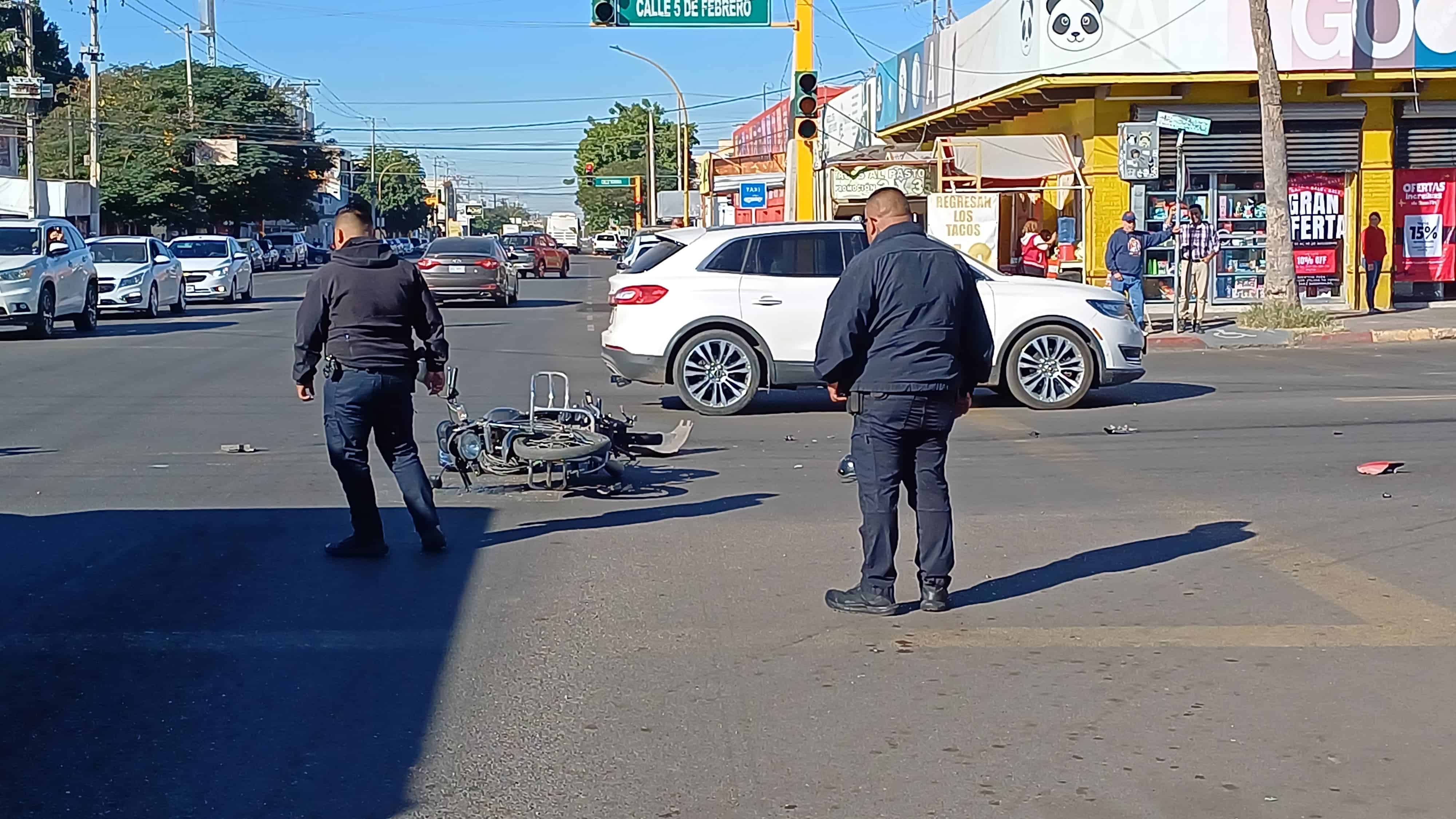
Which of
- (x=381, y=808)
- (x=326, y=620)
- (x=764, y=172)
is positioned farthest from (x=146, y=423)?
(x=764, y=172)

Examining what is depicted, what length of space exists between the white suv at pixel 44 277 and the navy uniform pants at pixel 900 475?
1872 cm

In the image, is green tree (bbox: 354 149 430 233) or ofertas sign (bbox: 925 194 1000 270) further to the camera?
green tree (bbox: 354 149 430 233)

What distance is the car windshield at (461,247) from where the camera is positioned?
32688 millimetres

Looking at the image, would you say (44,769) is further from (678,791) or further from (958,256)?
(958,256)

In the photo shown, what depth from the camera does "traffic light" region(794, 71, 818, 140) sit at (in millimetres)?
22438

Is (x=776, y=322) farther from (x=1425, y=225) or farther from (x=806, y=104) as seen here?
(x=1425, y=225)

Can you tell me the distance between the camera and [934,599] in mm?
6691

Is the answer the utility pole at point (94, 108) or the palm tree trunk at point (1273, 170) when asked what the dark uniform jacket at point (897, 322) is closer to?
the palm tree trunk at point (1273, 170)

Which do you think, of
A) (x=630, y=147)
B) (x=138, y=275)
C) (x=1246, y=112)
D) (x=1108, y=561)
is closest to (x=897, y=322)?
(x=1108, y=561)

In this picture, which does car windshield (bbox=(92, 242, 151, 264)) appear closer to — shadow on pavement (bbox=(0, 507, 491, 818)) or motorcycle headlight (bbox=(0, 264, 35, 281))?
motorcycle headlight (bbox=(0, 264, 35, 281))

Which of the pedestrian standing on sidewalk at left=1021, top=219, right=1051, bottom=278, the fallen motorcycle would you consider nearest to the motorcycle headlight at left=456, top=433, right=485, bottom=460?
the fallen motorcycle

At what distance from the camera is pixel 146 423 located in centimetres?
1311

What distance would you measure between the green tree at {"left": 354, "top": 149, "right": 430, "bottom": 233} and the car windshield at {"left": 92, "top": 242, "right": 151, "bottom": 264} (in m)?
107

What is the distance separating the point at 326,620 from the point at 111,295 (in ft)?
75.1
